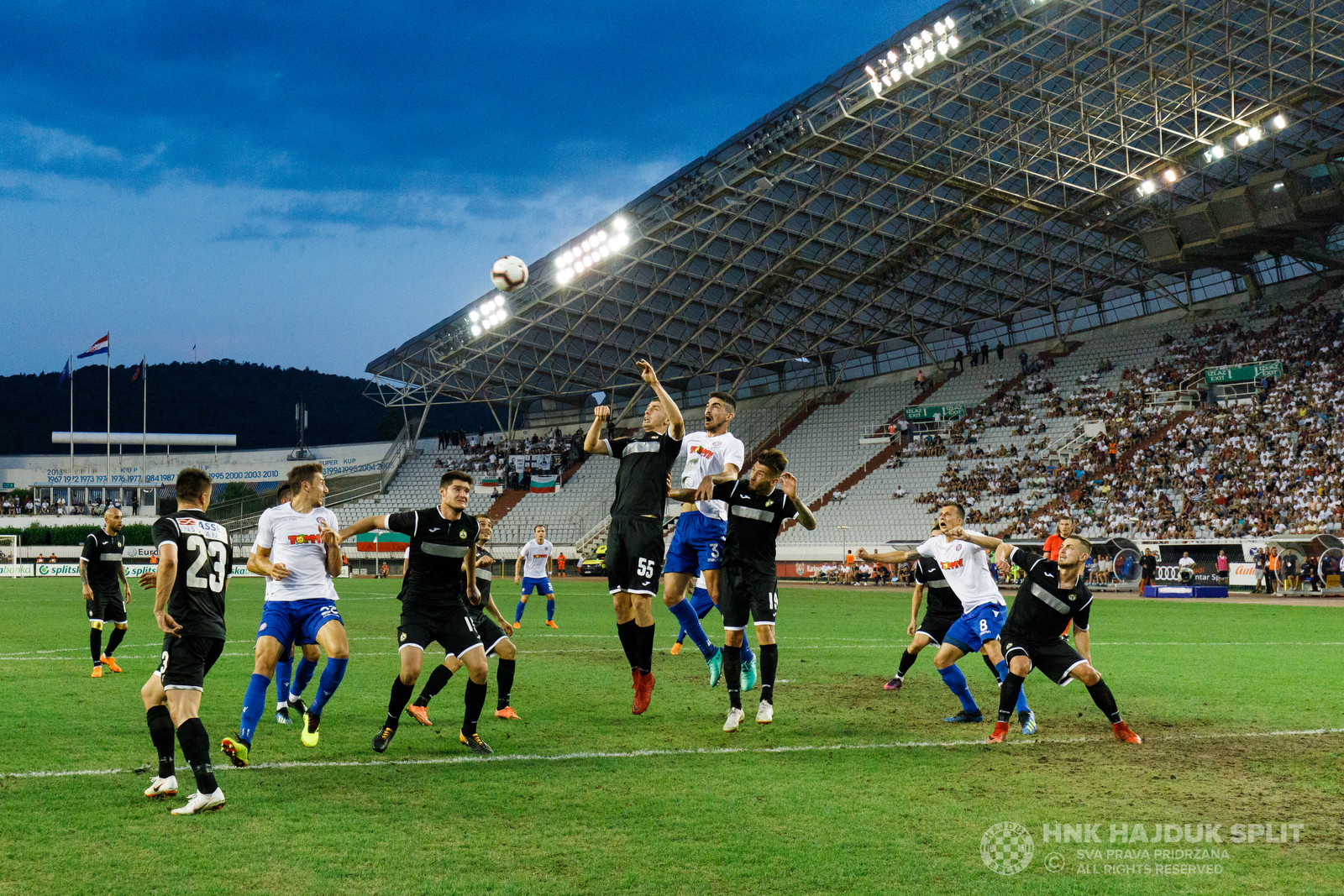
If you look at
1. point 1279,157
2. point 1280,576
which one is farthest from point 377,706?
point 1279,157

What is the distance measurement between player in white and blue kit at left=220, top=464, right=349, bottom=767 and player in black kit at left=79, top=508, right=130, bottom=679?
6341mm

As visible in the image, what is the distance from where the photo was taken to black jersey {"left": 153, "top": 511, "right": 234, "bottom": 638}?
23.7 feet

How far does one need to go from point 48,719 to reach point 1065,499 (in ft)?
134

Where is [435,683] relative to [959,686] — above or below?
above

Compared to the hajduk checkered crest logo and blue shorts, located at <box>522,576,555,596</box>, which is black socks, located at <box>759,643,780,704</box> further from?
blue shorts, located at <box>522,576,555,596</box>

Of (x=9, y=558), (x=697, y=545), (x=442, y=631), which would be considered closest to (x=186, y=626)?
(x=442, y=631)

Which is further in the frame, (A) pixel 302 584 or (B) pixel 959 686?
(B) pixel 959 686

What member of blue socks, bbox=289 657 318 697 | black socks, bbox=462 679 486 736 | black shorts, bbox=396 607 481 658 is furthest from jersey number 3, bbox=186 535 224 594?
blue socks, bbox=289 657 318 697

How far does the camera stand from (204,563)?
7371 mm

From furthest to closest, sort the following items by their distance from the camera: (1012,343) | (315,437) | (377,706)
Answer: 1. (315,437)
2. (1012,343)
3. (377,706)

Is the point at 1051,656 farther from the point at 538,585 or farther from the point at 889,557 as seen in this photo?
the point at 538,585

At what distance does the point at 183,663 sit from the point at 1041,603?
6887mm

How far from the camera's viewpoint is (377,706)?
11.1 meters

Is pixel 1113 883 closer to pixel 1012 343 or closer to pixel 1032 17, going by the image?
pixel 1032 17
